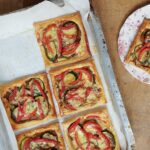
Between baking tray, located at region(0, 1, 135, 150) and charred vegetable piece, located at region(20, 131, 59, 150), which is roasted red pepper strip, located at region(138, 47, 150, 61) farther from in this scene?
charred vegetable piece, located at region(20, 131, 59, 150)

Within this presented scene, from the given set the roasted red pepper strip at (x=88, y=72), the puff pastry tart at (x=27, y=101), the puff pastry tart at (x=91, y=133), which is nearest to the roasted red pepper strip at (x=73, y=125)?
the puff pastry tart at (x=91, y=133)

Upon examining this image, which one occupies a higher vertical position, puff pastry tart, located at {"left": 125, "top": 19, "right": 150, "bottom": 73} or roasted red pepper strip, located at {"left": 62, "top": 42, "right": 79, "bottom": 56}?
roasted red pepper strip, located at {"left": 62, "top": 42, "right": 79, "bottom": 56}

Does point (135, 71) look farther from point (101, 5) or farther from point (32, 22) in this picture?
point (32, 22)

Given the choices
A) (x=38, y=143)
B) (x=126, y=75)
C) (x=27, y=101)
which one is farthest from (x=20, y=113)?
(x=126, y=75)

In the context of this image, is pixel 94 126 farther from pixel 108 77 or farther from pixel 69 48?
pixel 69 48

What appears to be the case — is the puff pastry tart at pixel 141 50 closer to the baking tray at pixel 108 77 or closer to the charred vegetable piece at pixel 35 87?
the baking tray at pixel 108 77

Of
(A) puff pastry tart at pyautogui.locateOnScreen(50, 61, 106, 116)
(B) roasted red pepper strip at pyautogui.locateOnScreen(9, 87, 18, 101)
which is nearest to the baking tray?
(A) puff pastry tart at pyautogui.locateOnScreen(50, 61, 106, 116)
